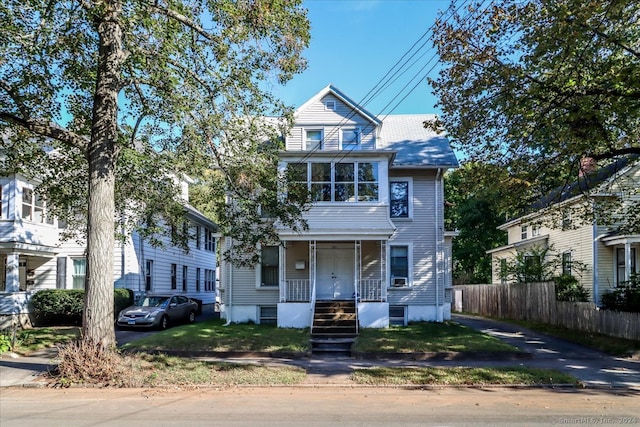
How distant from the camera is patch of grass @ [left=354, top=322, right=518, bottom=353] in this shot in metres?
13.9

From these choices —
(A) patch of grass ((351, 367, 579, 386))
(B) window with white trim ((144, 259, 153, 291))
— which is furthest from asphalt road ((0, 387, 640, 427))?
(B) window with white trim ((144, 259, 153, 291))

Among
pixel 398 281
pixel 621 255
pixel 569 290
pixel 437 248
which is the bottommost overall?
pixel 569 290

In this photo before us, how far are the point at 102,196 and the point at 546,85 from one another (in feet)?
35.2

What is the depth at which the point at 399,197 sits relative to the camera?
68.3 feet

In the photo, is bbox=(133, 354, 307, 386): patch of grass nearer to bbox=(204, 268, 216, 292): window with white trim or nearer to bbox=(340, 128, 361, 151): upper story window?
bbox=(340, 128, 361, 151): upper story window

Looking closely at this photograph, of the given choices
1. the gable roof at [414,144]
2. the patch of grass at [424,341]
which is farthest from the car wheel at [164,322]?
the gable roof at [414,144]

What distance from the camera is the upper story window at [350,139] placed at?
64.2 ft

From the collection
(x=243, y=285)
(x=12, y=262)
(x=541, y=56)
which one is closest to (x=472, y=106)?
(x=541, y=56)

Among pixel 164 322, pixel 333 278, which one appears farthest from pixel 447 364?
pixel 164 322

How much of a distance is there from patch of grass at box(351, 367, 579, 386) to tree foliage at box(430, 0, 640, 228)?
589cm

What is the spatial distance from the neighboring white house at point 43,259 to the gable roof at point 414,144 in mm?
8609

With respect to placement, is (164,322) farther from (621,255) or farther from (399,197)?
(621,255)

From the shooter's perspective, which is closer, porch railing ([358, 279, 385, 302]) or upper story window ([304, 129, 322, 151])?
porch railing ([358, 279, 385, 302])

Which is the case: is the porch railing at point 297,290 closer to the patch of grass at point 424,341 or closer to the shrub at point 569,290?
the patch of grass at point 424,341
